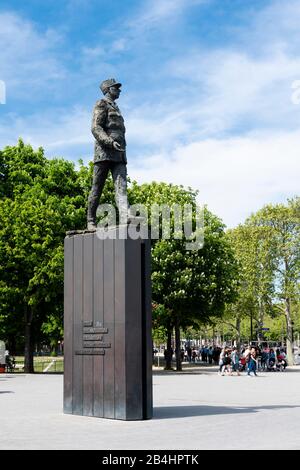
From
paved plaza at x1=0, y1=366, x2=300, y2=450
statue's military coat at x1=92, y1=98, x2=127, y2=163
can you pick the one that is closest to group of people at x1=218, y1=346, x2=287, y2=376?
paved plaza at x1=0, y1=366, x2=300, y2=450

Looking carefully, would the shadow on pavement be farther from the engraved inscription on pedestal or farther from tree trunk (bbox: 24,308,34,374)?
tree trunk (bbox: 24,308,34,374)

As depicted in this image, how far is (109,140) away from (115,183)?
3.22 feet

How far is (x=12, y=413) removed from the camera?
1541 cm

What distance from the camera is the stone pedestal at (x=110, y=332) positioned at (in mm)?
13836

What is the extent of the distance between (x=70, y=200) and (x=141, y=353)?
2775 centimetres

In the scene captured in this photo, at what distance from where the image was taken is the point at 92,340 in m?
14.6

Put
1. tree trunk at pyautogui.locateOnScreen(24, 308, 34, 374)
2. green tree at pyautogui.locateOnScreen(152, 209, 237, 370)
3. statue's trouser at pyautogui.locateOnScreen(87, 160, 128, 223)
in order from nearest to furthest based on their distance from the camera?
statue's trouser at pyautogui.locateOnScreen(87, 160, 128, 223)
tree trunk at pyautogui.locateOnScreen(24, 308, 34, 374)
green tree at pyautogui.locateOnScreen(152, 209, 237, 370)

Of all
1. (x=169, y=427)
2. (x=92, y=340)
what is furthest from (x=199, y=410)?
(x=169, y=427)

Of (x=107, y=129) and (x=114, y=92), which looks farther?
(x=114, y=92)

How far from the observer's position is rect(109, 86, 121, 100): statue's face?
15.7 metres

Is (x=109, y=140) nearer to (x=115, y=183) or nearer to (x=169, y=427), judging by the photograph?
(x=115, y=183)

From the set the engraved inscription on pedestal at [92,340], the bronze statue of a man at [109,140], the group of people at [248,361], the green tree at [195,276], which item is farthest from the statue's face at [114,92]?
the green tree at [195,276]

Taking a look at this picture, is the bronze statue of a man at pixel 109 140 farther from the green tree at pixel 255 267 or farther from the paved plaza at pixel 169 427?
the green tree at pixel 255 267
